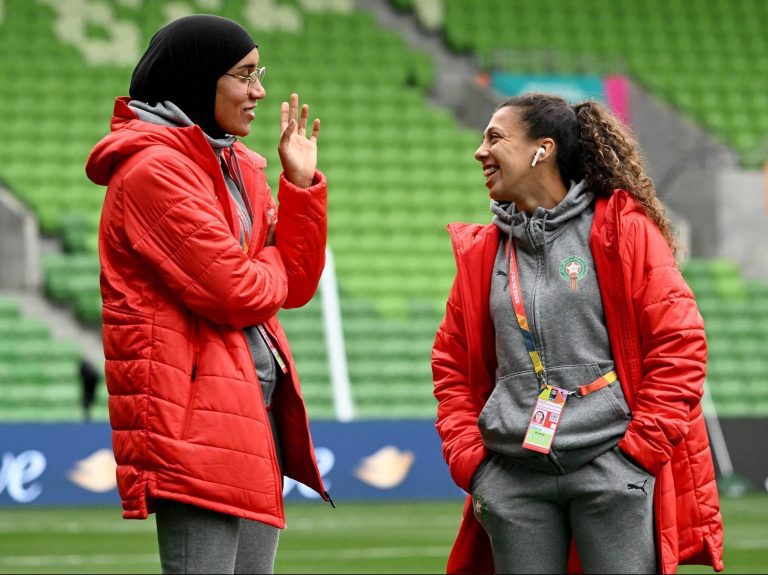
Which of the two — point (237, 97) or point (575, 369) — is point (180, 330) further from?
point (575, 369)

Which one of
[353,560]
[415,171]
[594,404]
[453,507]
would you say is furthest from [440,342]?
[415,171]

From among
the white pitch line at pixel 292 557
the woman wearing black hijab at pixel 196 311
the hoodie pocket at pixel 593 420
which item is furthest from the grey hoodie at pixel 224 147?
the white pitch line at pixel 292 557

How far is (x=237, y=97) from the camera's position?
3783mm

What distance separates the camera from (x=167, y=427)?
3.54 meters

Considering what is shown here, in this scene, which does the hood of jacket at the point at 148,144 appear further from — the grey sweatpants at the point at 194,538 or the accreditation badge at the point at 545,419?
the accreditation badge at the point at 545,419

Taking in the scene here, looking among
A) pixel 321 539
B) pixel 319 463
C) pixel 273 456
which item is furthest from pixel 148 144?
pixel 319 463

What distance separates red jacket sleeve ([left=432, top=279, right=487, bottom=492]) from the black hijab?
850 mm

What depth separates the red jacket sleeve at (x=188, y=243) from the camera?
11.7ft

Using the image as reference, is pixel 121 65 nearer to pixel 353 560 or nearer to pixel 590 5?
pixel 590 5

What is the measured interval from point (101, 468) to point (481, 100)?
871 centimetres

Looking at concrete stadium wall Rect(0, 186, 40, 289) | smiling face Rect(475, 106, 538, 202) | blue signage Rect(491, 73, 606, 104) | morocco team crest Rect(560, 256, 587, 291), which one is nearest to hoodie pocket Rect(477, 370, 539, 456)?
morocco team crest Rect(560, 256, 587, 291)

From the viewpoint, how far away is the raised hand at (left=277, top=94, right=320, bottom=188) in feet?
12.6

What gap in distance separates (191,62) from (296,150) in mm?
364

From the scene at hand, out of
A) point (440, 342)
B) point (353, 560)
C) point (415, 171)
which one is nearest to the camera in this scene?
point (440, 342)
